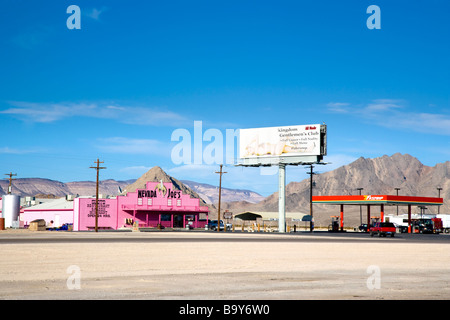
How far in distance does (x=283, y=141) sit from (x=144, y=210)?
25733mm

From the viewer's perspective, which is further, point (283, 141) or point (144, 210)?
point (144, 210)

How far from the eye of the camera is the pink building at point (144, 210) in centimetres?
9425

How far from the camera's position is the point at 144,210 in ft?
323

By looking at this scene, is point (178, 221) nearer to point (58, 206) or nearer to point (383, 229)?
point (58, 206)

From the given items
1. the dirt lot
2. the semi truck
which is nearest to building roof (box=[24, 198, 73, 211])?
the semi truck

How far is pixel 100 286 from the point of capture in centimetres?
1586

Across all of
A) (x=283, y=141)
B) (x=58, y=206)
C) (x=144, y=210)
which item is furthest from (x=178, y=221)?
(x=283, y=141)

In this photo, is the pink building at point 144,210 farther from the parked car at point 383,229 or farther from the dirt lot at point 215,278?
the dirt lot at point 215,278

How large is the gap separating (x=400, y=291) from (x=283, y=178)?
245 ft

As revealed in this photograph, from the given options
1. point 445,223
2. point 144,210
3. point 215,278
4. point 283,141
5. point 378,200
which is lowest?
point 215,278
